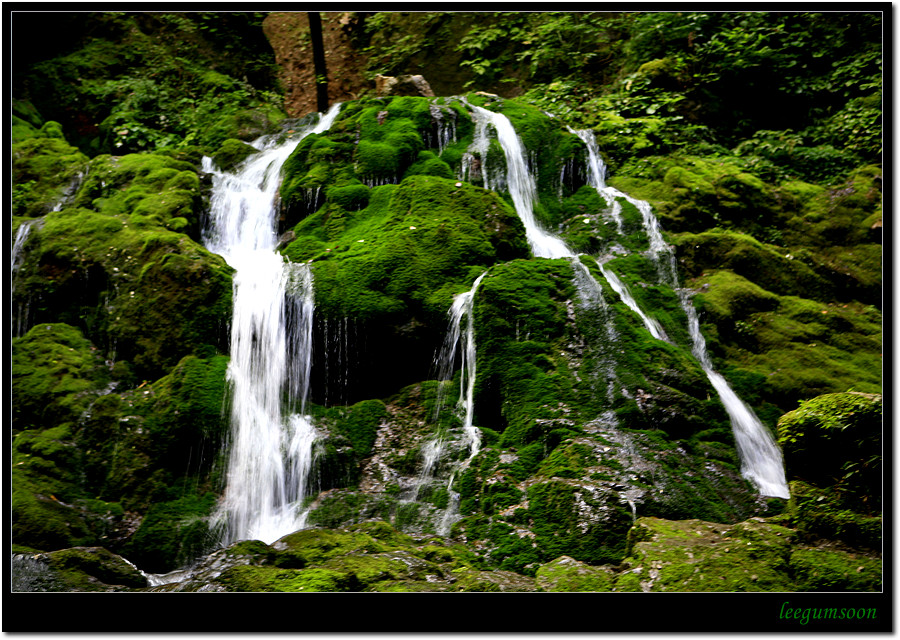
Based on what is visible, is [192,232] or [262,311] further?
[192,232]

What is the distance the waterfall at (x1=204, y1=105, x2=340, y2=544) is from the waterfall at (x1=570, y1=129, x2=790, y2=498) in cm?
346

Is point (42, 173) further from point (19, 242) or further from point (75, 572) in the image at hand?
point (75, 572)

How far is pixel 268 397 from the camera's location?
6500 mm

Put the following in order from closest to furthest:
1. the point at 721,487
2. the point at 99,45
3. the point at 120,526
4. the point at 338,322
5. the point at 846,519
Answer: the point at 846,519 → the point at 721,487 → the point at 120,526 → the point at 338,322 → the point at 99,45

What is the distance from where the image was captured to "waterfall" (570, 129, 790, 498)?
18.9ft

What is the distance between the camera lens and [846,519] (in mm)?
3873

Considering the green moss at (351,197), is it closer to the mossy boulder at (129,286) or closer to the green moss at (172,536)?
the mossy boulder at (129,286)

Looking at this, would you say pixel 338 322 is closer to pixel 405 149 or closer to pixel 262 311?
pixel 262 311

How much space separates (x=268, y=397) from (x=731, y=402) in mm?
4552

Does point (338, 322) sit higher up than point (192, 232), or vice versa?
point (192, 232)

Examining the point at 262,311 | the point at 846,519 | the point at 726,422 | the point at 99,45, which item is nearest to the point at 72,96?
the point at 99,45

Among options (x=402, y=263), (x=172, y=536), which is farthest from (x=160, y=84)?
(x=172, y=536)

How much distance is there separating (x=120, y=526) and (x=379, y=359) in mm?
2723

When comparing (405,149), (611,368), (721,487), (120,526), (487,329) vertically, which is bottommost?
(120,526)
